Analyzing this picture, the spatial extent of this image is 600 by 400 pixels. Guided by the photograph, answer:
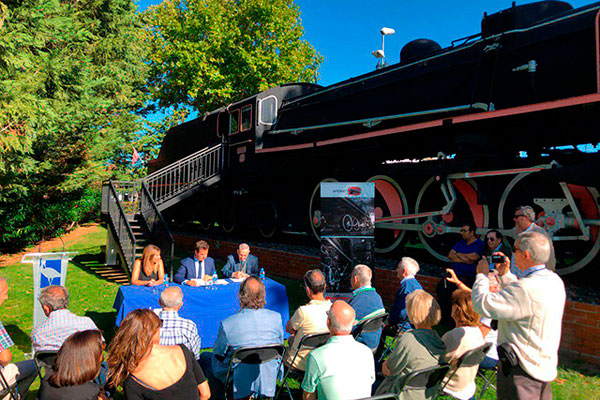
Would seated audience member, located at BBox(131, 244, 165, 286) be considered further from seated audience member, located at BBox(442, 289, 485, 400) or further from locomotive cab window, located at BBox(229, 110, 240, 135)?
locomotive cab window, located at BBox(229, 110, 240, 135)

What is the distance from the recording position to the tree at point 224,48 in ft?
66.0

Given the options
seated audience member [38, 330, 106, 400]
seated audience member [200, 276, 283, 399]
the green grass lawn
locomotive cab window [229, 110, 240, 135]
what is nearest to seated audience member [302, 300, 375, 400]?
seated audience member [200, 276, 283, 399]

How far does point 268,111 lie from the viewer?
33.2 ft

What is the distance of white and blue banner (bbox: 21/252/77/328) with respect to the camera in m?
4.16

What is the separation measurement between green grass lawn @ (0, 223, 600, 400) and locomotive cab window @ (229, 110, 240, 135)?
12.1 ft

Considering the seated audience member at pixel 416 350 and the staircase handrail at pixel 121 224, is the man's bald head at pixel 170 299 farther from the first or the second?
the staircase handrail at pixel 121 224

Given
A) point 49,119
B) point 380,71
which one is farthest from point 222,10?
point 380,71

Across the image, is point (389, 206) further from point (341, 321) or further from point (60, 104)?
point (60, 104)

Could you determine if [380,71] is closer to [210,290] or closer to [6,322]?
[210,290]

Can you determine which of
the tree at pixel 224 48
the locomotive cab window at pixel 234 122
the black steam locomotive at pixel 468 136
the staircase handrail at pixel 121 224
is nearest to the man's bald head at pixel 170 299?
the black steam locomotive at pixel 468 136

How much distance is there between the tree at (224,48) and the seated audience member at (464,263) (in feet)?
56.1

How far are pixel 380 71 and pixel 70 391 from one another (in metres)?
7.30

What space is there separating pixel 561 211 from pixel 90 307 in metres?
7.12

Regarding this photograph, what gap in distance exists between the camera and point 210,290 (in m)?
4.48
